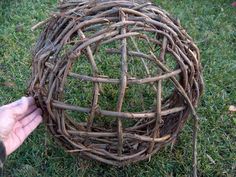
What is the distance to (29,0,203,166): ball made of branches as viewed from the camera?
1.56m

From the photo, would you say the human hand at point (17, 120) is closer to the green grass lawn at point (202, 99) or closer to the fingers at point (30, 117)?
the fingers at point (30, 117)

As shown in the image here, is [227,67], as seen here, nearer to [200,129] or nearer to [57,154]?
[200,129]

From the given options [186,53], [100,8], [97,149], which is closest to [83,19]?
[100,8]

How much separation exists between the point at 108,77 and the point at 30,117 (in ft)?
1.44

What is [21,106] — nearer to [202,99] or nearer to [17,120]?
[17,120]

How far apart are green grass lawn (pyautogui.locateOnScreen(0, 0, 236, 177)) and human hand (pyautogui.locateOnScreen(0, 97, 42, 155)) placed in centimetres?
24

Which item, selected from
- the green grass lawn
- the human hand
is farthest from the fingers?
the green grass lawn

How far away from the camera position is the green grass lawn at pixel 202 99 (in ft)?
6.87

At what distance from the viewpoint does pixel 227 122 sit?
2.35 m

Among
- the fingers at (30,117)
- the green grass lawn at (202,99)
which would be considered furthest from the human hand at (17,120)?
the green grass lawn at (202,99)

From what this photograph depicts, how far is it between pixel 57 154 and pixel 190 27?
5.14ft

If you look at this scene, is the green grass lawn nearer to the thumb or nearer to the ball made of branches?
the ball made of branches

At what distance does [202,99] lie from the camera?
8.18ft

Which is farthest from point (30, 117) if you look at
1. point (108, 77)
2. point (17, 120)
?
point (108, 77)
